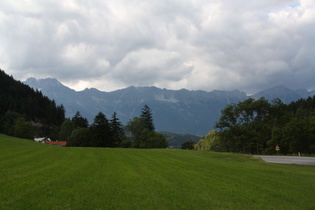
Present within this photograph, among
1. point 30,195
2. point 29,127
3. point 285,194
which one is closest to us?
point 30,195

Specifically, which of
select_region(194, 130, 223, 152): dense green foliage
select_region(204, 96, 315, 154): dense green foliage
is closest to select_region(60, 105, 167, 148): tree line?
select_region(194, 130, 223, 152): dense green foliage

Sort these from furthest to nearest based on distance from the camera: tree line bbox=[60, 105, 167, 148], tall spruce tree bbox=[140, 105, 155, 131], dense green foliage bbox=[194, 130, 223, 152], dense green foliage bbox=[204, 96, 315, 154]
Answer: tall spruce tree bbox=[140, 105, 155, 131] < dense green foliage bbox=[194, 130, 223, 152] < tree line bbox=[60, 105, 167, 148] < dense green foliage bbox=[204, 96, 315, 154]

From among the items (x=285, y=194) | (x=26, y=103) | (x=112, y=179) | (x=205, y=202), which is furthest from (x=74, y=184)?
(x=26, y=103)

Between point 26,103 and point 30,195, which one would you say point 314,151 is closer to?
point 30,195

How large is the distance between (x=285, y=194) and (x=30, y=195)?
11.4m

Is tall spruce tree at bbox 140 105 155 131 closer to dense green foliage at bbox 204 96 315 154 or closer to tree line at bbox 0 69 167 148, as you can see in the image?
tree line at bbox 0 69 167 148

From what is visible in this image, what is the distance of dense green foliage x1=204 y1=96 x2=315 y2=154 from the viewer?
75.8 m

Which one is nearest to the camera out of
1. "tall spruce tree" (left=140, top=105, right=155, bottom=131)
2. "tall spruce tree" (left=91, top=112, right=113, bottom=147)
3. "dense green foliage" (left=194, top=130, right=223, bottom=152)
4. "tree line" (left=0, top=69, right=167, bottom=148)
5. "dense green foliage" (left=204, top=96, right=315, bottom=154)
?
"dense green foliage" (left=204, top=96, right=315, bottom=154)

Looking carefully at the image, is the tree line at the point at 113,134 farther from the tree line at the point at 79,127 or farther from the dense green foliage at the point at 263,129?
the dense green foliage at the point at 263,129

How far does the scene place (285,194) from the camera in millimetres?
12836

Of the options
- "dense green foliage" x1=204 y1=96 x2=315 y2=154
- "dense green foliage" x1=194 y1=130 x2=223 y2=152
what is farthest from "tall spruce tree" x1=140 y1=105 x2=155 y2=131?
"dense green foliage" x1=204 y1=96 x2=315 y2=154

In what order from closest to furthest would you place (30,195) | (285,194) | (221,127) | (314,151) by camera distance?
(30,195) < (285,194) < (314,151) < (221,127)

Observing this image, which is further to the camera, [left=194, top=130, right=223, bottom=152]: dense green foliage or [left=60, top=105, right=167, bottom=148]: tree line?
[left=194, top=130, right=223, bottom=152]: dense green foliage

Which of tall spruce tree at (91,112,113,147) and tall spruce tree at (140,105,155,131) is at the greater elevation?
tall spruce tree at (140,105,155,131)
